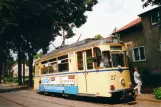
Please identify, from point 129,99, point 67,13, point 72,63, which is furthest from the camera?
point 67,13

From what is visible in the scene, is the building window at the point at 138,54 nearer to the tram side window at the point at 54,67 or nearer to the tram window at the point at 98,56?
the tram side window at the point at 54,67

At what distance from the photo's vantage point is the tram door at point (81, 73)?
45.2ft

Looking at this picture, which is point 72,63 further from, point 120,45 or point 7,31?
point 7,31

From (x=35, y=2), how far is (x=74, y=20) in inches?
281

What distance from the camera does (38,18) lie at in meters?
33.1

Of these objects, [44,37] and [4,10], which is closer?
[4,10]

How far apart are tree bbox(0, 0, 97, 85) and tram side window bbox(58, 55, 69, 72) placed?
1338 centimetres

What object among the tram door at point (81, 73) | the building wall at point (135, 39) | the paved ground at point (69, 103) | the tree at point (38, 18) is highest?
the tree at point (38, 18)

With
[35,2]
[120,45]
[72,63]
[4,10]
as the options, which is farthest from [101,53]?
[4,10]

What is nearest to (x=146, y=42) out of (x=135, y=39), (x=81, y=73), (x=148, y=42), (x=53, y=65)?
(x=148, y=42)

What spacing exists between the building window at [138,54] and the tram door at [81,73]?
10.4 metres

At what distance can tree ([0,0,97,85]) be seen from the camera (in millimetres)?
29875

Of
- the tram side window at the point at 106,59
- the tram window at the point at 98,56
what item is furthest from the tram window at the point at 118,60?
the tram window at the point at 98,56

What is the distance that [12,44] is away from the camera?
37.3 meters
